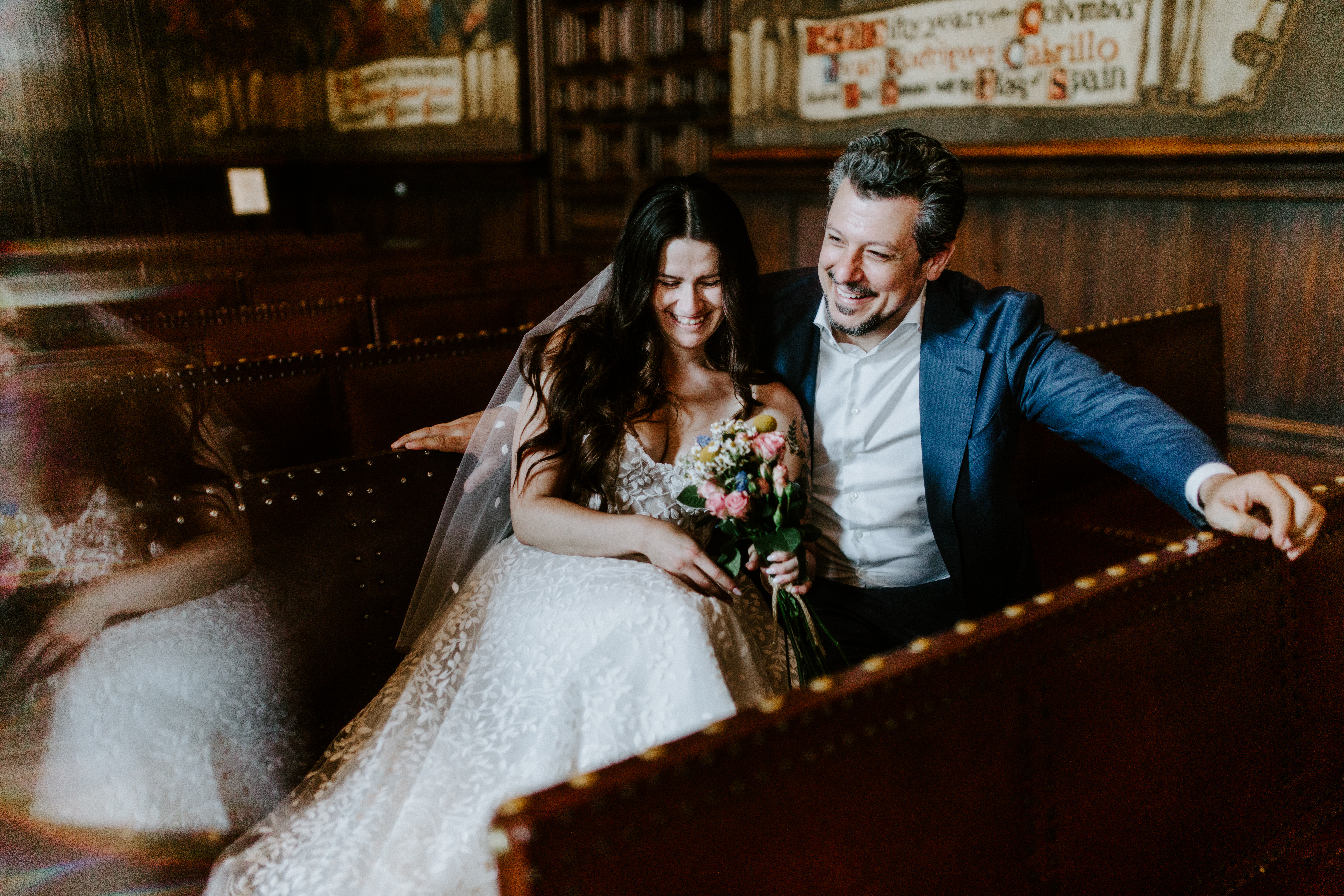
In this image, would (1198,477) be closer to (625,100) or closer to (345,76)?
(625,100)

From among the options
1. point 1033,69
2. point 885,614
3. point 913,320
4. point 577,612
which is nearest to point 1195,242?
point 1033,69

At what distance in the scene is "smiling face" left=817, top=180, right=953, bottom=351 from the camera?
217 cm

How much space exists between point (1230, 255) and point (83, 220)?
3868 millimetres

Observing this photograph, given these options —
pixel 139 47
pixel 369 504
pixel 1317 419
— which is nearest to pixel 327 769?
pixel 369 504

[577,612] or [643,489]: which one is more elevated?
[643,489]

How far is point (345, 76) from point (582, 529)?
354 inches

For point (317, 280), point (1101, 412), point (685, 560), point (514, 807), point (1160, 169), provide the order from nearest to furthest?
point (514, 807) < point (685, 560) < point (1101, 412) < point (1160, 169) < point (317, 280)

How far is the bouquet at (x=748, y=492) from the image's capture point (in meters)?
1.73

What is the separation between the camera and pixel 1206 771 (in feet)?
5.16

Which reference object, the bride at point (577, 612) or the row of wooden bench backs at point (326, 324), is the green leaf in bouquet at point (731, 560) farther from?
the row of wooden bench backs at point (326, 324)

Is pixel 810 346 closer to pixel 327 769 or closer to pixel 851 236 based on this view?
pixel 851 236

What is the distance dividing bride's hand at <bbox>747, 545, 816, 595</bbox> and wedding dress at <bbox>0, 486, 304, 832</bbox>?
102cm

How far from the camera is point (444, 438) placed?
2.33 m

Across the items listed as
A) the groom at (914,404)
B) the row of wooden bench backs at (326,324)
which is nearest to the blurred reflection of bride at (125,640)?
the groom at (914,404)
